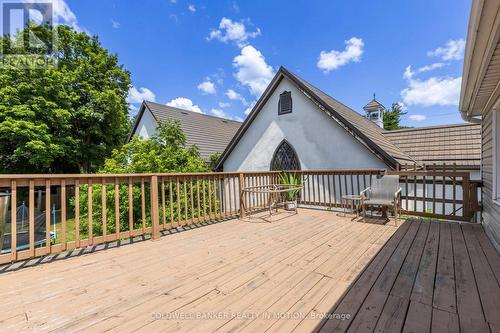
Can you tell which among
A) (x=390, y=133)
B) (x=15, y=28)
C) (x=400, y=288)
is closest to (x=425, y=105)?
(x=390, y=133)

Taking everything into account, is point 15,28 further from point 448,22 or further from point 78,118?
point 448,22

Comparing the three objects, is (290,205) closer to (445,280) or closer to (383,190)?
(383,190)

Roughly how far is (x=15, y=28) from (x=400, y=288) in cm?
2041

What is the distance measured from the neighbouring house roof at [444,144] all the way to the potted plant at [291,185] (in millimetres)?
6624

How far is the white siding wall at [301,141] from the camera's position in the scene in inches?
290

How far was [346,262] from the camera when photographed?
268 centimetres

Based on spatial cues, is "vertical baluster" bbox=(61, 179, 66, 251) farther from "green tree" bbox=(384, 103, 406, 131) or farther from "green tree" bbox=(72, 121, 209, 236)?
"green tree" bbox=(384, 103, 406, 131)

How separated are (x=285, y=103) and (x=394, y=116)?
105 ft

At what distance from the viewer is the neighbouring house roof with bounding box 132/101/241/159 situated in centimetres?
1264

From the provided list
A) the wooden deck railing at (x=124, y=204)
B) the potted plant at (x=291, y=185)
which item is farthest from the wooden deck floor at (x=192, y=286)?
the potted plant at (x=291, y=185)

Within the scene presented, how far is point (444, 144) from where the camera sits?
1043cm

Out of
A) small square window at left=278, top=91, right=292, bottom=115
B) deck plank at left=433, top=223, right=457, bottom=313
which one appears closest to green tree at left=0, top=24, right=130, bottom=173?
small square window at left=278, top=91, right=292, bottom=115

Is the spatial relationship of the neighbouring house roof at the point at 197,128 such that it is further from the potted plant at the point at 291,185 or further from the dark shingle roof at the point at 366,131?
the dark shingle roof at the point at 366,131

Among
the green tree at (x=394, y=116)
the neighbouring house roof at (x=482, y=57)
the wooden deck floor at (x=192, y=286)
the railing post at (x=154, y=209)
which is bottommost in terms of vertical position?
the wooden deck floor at (x=192, y=286)
